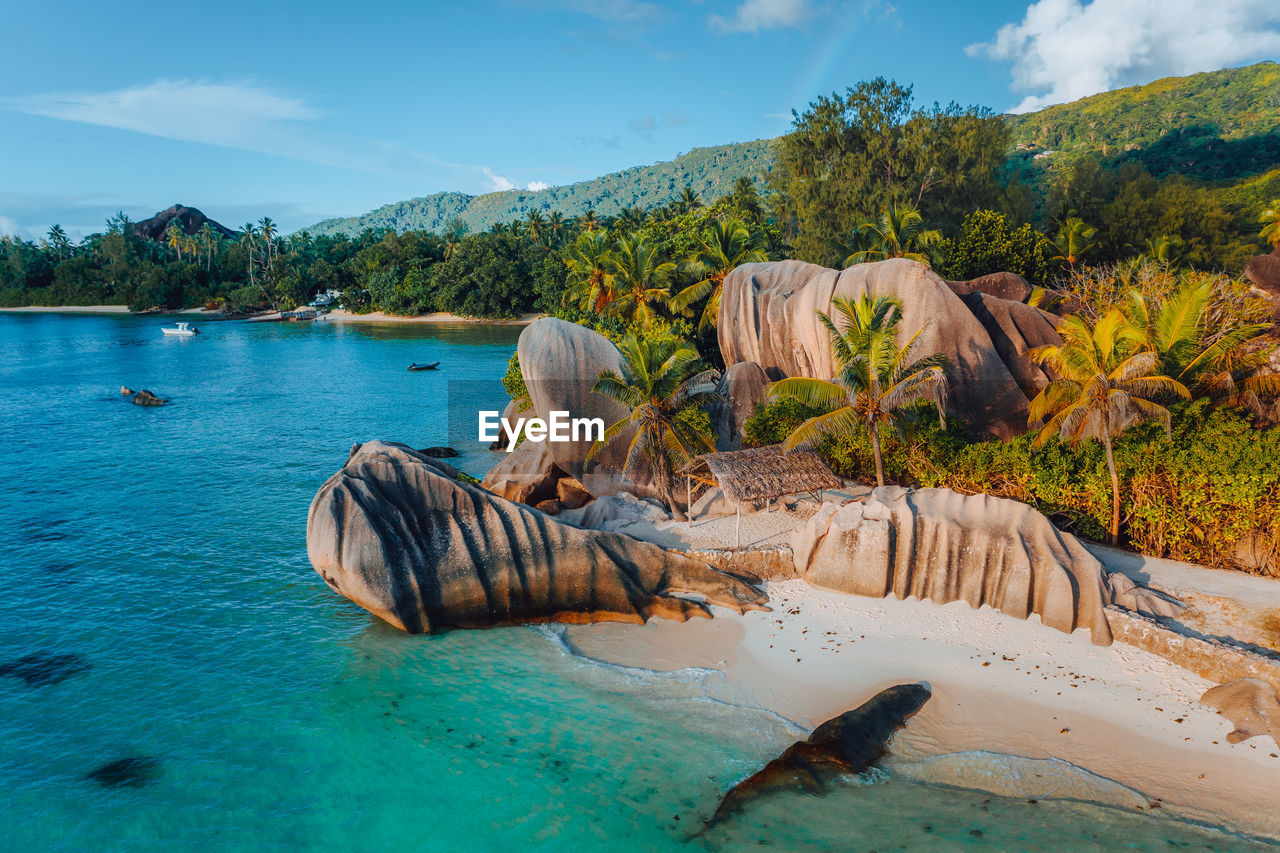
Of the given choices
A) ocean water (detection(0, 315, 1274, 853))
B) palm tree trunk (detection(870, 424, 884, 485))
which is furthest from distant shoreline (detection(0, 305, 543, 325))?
palm tree trunk (detection(870, 424, 884, 485))

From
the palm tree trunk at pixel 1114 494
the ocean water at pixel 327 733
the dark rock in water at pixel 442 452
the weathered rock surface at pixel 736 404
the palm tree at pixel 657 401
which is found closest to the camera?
the ocean water at pixel 327 733

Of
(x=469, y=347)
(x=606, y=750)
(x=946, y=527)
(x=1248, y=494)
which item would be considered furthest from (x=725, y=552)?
(x=469, y=347)

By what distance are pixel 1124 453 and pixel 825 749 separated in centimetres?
1060

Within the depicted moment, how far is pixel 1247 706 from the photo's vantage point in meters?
11.5

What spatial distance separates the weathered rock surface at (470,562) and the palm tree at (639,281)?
62.8 feet

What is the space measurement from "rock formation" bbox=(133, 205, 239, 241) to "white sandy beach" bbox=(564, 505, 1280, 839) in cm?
15638

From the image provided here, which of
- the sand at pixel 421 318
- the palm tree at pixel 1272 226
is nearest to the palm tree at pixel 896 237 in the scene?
the palm tree at pixel 1272 226

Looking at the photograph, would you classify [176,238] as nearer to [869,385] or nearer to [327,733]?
[327,733]

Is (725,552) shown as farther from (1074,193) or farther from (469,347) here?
(469,347)

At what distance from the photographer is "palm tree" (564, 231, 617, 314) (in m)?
38.0

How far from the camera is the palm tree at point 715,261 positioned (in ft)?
114

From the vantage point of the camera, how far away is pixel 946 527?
592 inches

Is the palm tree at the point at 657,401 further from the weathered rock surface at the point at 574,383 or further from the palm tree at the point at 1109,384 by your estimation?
the palm tree at the point at 1109,384

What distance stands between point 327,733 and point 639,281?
26502mm
